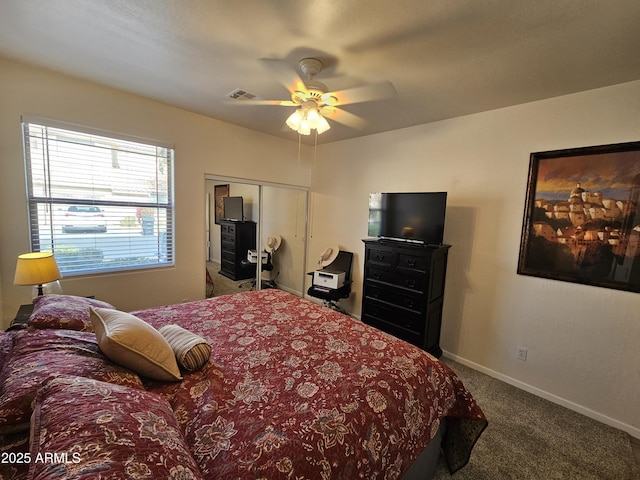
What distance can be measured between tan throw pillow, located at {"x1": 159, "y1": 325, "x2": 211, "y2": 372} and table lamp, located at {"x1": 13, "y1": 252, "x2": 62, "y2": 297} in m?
1.18

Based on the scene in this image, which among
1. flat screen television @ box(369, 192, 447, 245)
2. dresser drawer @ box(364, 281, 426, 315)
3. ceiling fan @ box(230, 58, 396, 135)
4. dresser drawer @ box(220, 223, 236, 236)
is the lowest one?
dresser drawer @ box(364, 281, 426, 315)

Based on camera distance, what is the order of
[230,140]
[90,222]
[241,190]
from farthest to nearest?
[241,190] < [230,140] < [90,222]

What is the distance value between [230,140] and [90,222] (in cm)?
177

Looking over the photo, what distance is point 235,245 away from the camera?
387 cm

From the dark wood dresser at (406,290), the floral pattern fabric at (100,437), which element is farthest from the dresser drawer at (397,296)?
the floral pattern fabric at (100,437)

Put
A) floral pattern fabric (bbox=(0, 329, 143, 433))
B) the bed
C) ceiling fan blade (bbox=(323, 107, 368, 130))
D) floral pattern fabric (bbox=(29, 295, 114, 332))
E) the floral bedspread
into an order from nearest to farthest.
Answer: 1. the bed
2. floral pattern fabric (bbox=(0, 329, 143, 433))
3. the floral bedspread
4. floral pattern fabric (bbox=(29, 295, 114, 332))
5. ceiling fan blade (bbox=(323, 107, 368, 130))

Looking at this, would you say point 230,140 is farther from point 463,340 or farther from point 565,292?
point 565,292

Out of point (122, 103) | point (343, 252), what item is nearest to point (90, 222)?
point (122, 103)

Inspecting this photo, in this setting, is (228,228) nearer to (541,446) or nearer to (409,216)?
(409,216)

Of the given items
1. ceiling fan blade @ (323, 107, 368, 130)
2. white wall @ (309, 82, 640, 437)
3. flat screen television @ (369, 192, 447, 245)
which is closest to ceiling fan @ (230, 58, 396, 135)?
ceiling fan blade @ (323, 107, 368, 130)

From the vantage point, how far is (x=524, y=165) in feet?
8.02

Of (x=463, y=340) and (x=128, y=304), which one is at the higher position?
(x=128, y=304)

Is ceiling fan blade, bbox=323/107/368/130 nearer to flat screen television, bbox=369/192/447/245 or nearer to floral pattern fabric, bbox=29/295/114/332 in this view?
flat screen television, bbox=369/192/447/245

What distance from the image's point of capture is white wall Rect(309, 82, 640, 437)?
206 cm
